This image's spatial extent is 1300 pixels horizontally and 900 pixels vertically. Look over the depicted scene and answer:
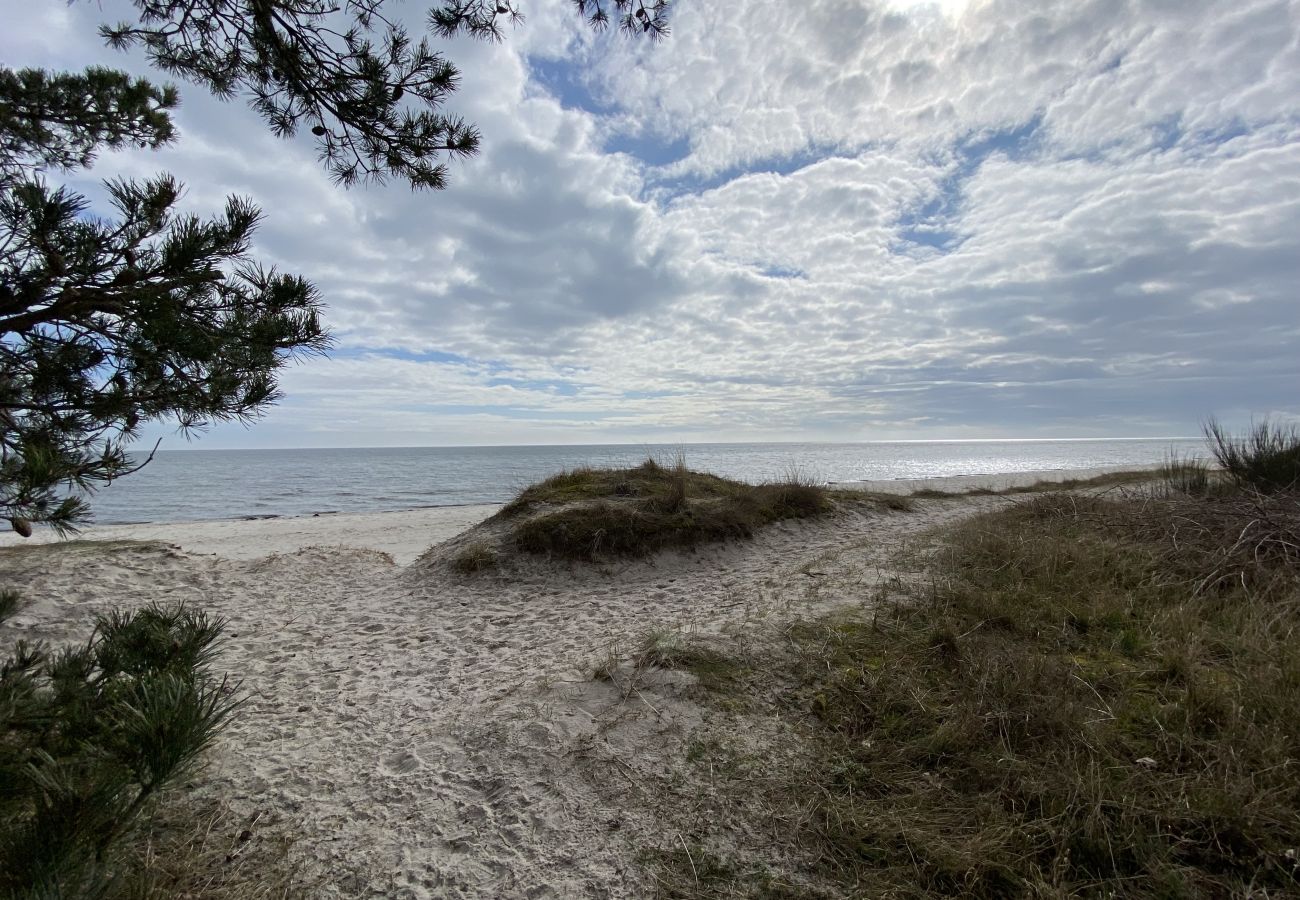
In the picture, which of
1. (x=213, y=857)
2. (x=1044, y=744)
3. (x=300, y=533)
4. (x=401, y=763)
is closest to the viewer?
(x=213, y=857)

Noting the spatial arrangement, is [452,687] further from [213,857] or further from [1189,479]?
[1189,479]

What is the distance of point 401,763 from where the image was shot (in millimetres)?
3346

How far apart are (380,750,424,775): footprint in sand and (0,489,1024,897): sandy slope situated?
13 mm

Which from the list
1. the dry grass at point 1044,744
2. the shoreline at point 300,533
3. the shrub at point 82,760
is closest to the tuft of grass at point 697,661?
the dry grass at point 1044,744

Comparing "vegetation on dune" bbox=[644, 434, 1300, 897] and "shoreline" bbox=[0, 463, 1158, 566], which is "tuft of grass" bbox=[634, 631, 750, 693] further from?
"shoreline" bbox=[0, 463, 1158, 566]

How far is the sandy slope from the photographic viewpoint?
8.59 ft

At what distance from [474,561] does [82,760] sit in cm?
683

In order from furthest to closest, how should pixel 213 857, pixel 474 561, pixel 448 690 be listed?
pixel 474 561
pixel 448 690
pixel 213 857

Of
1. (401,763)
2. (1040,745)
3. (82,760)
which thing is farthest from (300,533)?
(1040,745)

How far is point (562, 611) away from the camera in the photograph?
6516 mm

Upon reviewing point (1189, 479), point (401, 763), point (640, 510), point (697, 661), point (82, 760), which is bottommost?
point (401, 763)

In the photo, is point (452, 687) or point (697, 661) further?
point (452, 687)

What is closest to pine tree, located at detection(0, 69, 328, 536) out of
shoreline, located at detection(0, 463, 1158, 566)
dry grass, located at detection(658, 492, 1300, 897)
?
dry grass, located at detection(658, 492, 1300, 897)

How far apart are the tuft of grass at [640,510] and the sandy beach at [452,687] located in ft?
1.16
